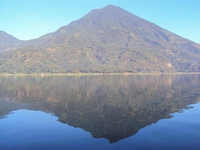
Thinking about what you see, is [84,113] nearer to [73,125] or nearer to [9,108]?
[73,125]

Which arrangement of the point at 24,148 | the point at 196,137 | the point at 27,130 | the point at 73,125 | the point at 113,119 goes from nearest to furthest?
1. the point at 24,148
2. the point at 196,137
3. the point at 27,130
4. the point at 73,125
5. the point at 113,119

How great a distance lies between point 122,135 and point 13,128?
47.0 feet

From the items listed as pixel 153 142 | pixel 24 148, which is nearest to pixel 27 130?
pixel 24 148

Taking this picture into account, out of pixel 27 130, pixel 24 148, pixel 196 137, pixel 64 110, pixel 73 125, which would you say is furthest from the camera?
pixel 64 110

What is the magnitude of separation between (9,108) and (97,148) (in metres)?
24.2

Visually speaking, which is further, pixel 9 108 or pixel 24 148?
pixel 9 108

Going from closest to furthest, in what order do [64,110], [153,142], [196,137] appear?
[153,142], [196,137], [64,110]

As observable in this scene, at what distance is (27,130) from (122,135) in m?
12.2

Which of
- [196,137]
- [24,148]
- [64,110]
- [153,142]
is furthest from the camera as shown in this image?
→ [64,110]

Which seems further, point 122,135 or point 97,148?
point 122,135

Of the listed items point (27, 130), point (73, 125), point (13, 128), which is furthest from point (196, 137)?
point (13, 128)

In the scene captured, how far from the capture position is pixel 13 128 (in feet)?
83.7

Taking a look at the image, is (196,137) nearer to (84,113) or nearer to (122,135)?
(122,135)

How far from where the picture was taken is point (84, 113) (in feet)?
108
